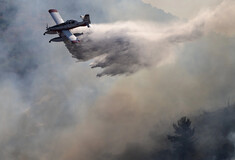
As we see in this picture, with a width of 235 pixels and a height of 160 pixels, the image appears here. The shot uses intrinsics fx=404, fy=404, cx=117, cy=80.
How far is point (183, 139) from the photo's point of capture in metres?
71.8

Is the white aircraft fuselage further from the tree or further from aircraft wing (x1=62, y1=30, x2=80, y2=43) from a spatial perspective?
the tree

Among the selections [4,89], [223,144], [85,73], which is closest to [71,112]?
[85,73]

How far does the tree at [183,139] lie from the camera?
70438mm

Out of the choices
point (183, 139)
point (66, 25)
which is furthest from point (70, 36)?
point (183, 139)

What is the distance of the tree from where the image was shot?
70438 mm

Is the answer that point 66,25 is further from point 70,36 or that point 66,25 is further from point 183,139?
point 183,139

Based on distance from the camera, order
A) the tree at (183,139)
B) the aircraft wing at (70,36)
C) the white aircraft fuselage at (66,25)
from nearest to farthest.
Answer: the aircraft wing at (70,36) < the white aircraft fuselage at (66,25) < the tree at (183,139)

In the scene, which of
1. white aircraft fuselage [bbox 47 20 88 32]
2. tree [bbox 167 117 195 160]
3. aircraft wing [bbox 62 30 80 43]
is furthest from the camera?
tree [bbox 167 117 195 160]

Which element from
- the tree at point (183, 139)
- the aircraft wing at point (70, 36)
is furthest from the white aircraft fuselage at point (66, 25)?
the tree at point (183, 139)

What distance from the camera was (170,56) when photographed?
7331 centimetres

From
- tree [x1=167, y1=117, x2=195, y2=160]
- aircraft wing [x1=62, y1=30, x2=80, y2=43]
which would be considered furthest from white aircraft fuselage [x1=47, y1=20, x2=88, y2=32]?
tree [x1=167, y1=117, x2=195, y2=160]

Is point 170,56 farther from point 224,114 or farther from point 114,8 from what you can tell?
point 114,8

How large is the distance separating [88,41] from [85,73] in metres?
17.1

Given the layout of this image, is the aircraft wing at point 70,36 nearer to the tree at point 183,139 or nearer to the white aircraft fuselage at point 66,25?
the white aircraft fuselage at point 66,25
